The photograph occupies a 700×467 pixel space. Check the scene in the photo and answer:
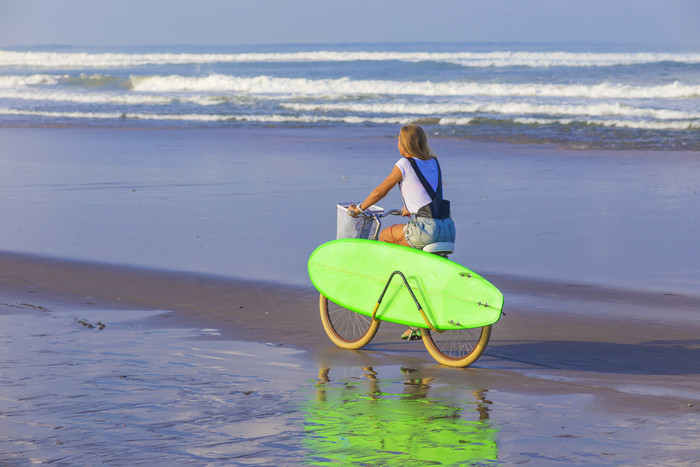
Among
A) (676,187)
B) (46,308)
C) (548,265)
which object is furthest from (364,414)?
(676,187)

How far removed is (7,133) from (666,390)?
2179cm

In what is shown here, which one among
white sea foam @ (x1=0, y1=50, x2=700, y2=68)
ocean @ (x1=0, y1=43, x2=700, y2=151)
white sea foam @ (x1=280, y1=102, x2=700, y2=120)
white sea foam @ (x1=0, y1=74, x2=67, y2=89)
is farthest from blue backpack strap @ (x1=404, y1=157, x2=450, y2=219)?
white sea foam @ (x1=0, y1=50, x2=700, y2=68)

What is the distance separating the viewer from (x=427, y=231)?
5918mm

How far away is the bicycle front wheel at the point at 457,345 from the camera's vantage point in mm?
5559

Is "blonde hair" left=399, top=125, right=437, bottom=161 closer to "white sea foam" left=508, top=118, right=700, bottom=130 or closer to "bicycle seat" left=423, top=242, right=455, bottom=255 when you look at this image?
"bicycle seat" left=423, top=242, right=455, bottom=255

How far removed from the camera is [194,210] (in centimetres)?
1183

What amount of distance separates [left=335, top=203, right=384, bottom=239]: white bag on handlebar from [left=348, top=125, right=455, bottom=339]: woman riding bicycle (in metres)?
0.39

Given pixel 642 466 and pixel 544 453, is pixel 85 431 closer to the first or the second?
pixel 544 453

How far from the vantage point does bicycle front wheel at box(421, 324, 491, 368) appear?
5.56 m

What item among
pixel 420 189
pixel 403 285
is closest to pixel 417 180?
pixel 420 189

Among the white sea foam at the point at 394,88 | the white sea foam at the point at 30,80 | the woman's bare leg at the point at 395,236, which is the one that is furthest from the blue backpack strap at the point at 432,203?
the white sea foam at the point at 30,80

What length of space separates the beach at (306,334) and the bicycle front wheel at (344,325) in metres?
0.13

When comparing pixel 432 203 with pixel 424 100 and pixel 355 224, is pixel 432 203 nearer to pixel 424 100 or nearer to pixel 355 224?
pixel 355 224

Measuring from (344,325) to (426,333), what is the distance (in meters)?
0.95
